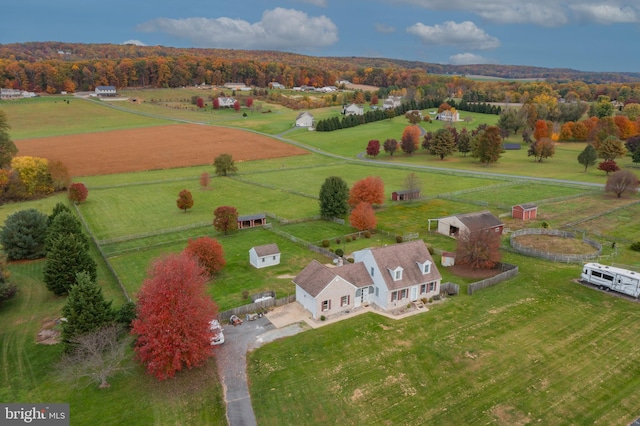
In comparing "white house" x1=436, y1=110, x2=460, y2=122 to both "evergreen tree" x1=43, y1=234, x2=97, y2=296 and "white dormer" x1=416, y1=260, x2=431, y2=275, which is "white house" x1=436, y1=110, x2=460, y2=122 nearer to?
"white dormer" x1=416, y1=260, x2=431, y2=275

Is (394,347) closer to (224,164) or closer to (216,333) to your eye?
(216,333)

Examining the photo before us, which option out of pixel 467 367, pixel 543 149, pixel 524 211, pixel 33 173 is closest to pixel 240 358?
pixel 467 367

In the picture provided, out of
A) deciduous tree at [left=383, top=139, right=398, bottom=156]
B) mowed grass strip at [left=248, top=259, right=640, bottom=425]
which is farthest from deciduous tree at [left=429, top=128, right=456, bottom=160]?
mowed grass strip at [left=248, top=259, right=640, bottom=425]

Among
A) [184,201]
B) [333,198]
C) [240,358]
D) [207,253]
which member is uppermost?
[333,198]

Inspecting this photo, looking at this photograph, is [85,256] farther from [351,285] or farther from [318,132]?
[318,132]

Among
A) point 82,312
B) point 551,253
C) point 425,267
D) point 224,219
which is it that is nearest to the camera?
point 82,312

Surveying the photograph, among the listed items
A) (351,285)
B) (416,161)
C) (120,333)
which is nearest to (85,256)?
(120,333)
